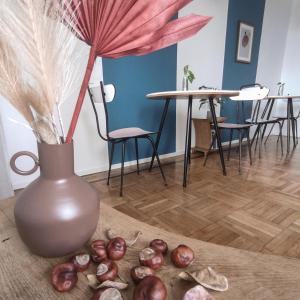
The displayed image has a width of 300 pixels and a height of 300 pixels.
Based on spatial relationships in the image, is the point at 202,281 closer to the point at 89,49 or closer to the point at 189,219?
the point at 89,49

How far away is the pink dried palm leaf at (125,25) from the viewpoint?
11.8 inches

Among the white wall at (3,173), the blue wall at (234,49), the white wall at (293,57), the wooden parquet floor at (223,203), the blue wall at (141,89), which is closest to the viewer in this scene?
the wooden parquet floor at (223,203)

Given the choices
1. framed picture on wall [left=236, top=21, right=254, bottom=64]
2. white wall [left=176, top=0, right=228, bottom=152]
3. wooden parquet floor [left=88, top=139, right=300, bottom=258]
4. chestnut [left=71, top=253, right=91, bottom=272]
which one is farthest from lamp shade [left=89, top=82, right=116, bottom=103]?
framed picture on wall [left=236, top=21, right=254, bottom=64]

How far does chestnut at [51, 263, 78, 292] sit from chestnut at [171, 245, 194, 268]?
5.5 inches

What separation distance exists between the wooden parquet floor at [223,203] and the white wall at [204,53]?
29.9 inches

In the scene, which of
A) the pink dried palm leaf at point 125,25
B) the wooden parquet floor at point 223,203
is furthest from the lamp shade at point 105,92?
the pink dried palm leaf at point 125,25

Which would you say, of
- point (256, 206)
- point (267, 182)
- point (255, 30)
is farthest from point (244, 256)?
point (255, 30)

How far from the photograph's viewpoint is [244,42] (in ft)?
10.1

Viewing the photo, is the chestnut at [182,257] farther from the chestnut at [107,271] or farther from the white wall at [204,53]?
the white wall at [204,53]

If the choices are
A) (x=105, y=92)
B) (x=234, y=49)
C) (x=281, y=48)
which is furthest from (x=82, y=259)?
(x=281, y=48)

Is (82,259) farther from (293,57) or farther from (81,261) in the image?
(293,57)

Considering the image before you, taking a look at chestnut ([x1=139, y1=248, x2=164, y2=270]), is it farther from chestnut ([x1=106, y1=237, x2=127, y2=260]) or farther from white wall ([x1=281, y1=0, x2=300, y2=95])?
white wall ([x1=281, y1=0, x2=300, y2=95])

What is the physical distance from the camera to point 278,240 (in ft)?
3.26

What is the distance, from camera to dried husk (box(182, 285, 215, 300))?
0.25 m
